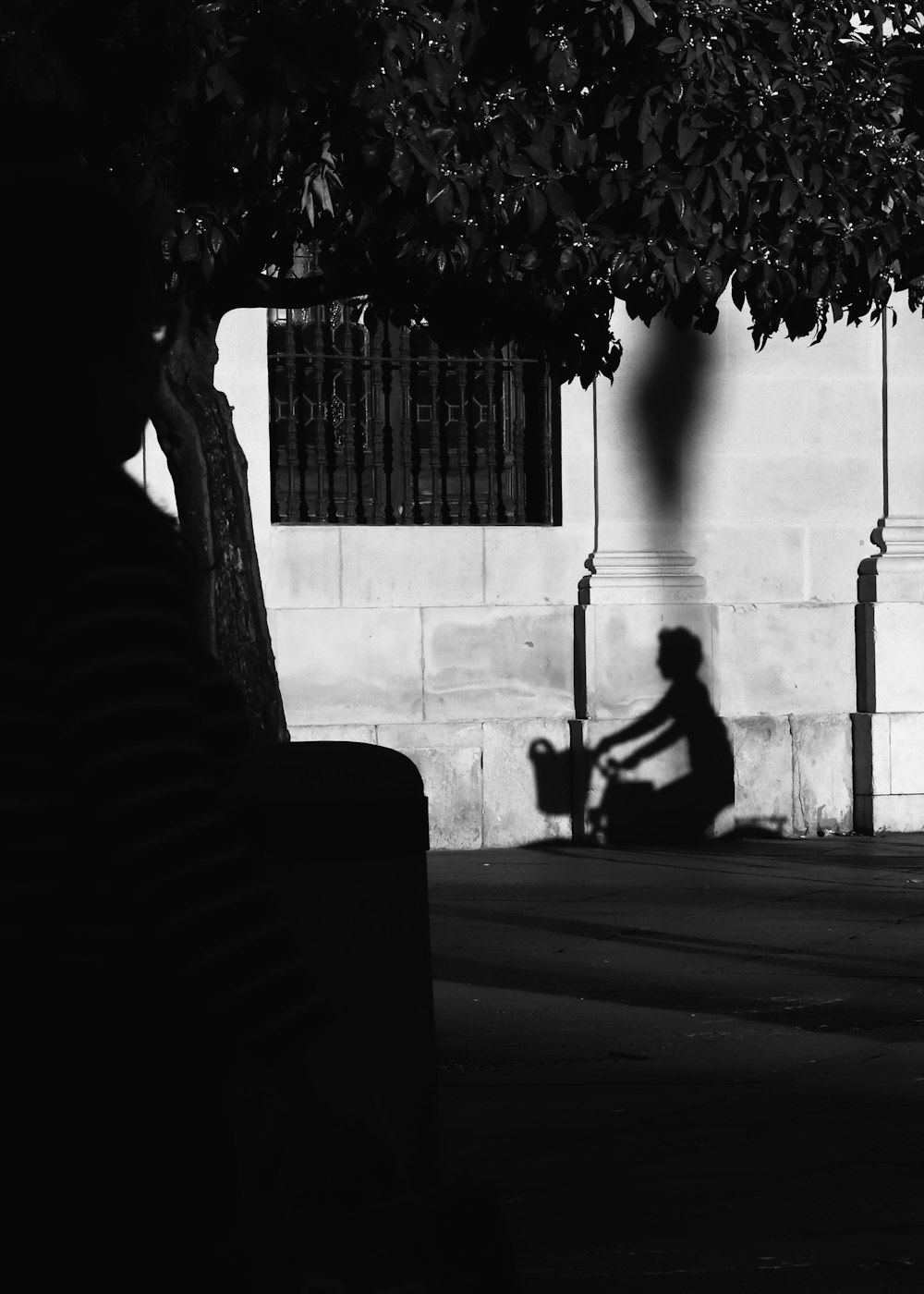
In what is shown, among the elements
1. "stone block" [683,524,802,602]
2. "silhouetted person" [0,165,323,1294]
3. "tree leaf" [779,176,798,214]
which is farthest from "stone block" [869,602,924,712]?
"silhouetted person" [0,165,323,1294]

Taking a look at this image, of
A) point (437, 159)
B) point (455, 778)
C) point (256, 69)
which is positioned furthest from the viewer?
point (455, 778)

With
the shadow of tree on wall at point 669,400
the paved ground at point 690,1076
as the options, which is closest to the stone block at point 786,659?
the shadow of tree on wall at point 669,400

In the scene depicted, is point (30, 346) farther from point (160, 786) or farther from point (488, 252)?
point (488, 252)

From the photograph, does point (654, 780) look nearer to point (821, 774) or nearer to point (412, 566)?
point (821, 774)

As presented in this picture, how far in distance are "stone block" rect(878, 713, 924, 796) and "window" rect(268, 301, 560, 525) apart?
2.50 metres

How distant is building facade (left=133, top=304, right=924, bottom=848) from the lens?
39.7 feet

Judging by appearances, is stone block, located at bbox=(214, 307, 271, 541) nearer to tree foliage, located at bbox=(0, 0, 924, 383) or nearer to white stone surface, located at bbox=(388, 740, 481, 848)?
white stone surface, located at bbox=(388, 740, 481, 848)

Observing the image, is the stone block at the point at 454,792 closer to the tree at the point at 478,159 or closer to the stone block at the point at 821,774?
the stone block at the point at 821,774

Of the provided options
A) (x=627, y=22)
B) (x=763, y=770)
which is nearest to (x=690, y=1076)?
(x=627, y=22)

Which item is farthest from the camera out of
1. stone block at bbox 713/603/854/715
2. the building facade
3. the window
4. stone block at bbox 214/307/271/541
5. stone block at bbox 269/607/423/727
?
stone block at bbox 713/603/854/715

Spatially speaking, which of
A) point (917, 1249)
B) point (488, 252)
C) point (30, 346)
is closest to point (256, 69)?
point (488, 252)

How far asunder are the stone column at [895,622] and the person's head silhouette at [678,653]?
1.14m

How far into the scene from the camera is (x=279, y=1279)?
65.9 inches

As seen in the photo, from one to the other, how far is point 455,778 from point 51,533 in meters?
10.4
